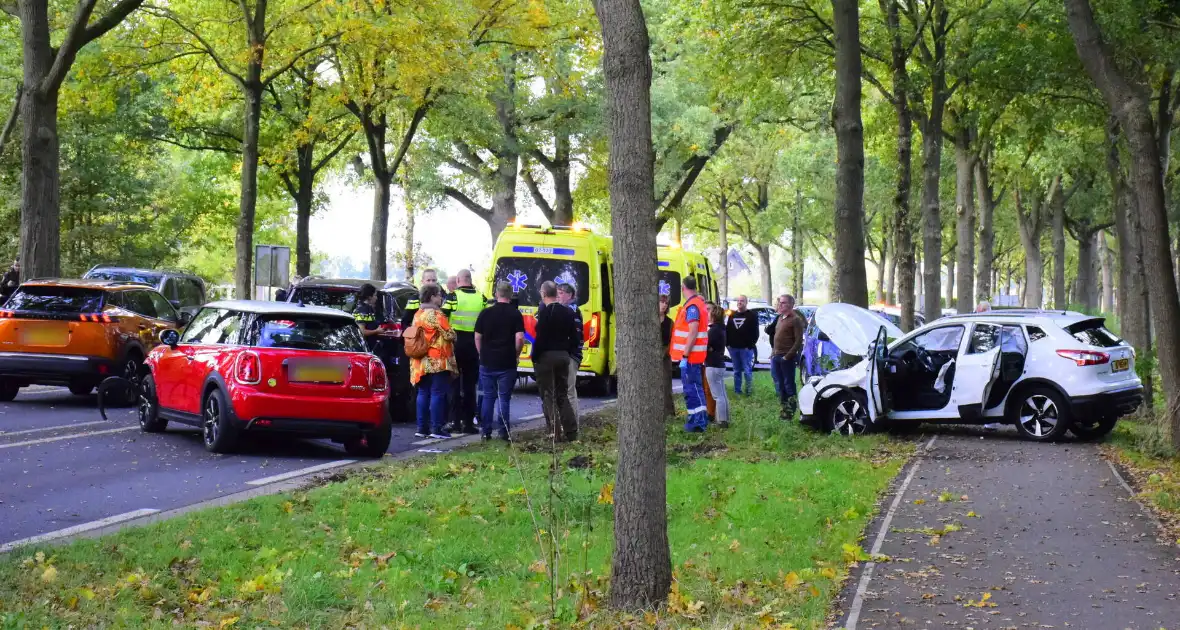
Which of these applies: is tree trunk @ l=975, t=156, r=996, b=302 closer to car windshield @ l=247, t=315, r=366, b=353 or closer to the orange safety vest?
the orange safety vest

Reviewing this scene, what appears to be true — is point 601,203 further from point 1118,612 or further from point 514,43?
point 1118,612

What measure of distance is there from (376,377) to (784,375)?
707 centimetres

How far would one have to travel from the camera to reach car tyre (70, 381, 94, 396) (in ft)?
57.9

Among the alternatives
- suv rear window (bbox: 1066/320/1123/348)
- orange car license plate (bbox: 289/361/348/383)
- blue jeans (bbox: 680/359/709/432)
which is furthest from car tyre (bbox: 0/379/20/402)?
suv rear window (bbox: 1066/320/1123/348)

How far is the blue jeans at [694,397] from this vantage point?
612 inches

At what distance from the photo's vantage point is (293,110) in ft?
110

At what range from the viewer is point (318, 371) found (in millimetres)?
13078

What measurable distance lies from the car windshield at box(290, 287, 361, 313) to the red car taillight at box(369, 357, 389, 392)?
405 centimetres

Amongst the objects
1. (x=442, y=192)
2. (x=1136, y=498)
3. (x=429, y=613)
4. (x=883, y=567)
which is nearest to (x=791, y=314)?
(x=1136, y=498)

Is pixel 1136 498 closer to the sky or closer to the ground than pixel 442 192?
closer to the ground

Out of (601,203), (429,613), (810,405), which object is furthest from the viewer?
(601,203)

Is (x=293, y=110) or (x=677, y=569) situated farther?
(x=293, y=110)

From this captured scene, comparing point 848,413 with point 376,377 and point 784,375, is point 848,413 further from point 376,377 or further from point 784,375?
point 376,377

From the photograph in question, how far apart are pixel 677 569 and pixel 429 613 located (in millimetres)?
1667
